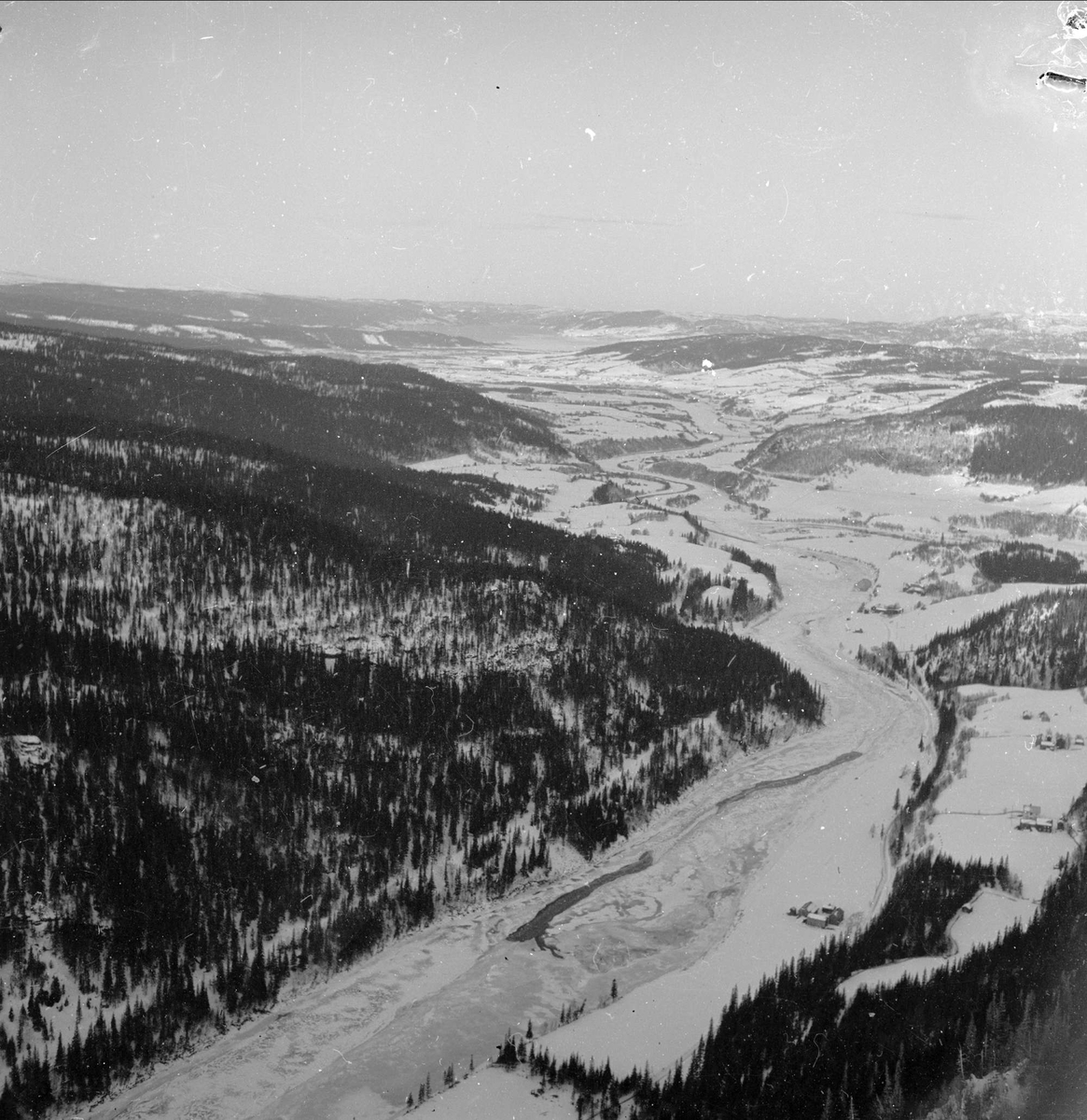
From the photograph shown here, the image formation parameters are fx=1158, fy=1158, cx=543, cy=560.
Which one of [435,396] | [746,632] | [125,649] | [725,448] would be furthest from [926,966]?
[725,448]

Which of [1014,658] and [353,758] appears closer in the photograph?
[353,758]

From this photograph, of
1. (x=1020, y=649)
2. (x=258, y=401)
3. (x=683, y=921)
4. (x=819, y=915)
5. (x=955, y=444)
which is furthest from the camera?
(x=955, y=444)

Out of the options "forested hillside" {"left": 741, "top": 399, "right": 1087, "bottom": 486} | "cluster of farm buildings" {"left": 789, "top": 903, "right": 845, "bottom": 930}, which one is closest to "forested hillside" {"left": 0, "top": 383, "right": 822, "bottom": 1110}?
"cluster of farm buildings" {"left": 789, "top": 903, "right": 845, "bottom": 930}

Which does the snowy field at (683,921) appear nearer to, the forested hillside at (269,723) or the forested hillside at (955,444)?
the forested hillside at (269,723)

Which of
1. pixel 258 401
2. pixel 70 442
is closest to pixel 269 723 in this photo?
pixel 70 442

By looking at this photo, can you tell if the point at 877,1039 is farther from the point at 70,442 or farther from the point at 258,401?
the point at 258,401

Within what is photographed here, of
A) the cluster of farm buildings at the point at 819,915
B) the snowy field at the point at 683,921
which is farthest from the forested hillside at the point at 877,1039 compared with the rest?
the cluster of farm buildings at the point at 819,915

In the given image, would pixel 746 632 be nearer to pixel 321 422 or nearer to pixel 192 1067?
pixel 192 1067
